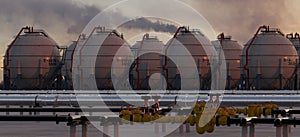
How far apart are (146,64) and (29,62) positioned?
30.8 feet

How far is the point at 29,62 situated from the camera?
67.0 m

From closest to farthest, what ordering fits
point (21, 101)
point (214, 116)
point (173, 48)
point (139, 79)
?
point (214, 116)
point (21, 101)
point (173, 48)
point (139, 79)

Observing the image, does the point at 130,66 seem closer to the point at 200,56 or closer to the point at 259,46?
the point at 200,56

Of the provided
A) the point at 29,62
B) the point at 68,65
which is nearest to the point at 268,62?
the point at 68,65

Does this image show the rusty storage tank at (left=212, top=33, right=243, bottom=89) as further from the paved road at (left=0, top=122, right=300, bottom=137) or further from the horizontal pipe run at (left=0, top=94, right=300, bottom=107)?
the paved road at (left=0, top=122, right=300, bottom=137)

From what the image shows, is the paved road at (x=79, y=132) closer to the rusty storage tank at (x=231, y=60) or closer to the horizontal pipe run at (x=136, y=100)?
the horizontal pipe run at (x=136, y=100)

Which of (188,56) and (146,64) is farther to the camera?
(146,64)

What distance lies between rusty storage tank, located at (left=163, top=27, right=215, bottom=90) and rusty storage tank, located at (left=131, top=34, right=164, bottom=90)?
132 centimetres

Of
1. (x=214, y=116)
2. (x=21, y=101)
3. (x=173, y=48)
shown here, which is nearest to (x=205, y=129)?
(x=214, y=116)

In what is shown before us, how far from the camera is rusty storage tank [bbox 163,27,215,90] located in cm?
6325

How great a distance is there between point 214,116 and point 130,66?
4796cm

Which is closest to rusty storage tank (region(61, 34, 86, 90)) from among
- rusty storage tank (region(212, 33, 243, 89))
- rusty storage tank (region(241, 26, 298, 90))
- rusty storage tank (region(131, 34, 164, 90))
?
rusty storage tank (region(131, 34, 164, 90))

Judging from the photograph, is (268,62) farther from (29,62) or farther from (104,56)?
(29,62)

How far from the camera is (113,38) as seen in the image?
66.2m
